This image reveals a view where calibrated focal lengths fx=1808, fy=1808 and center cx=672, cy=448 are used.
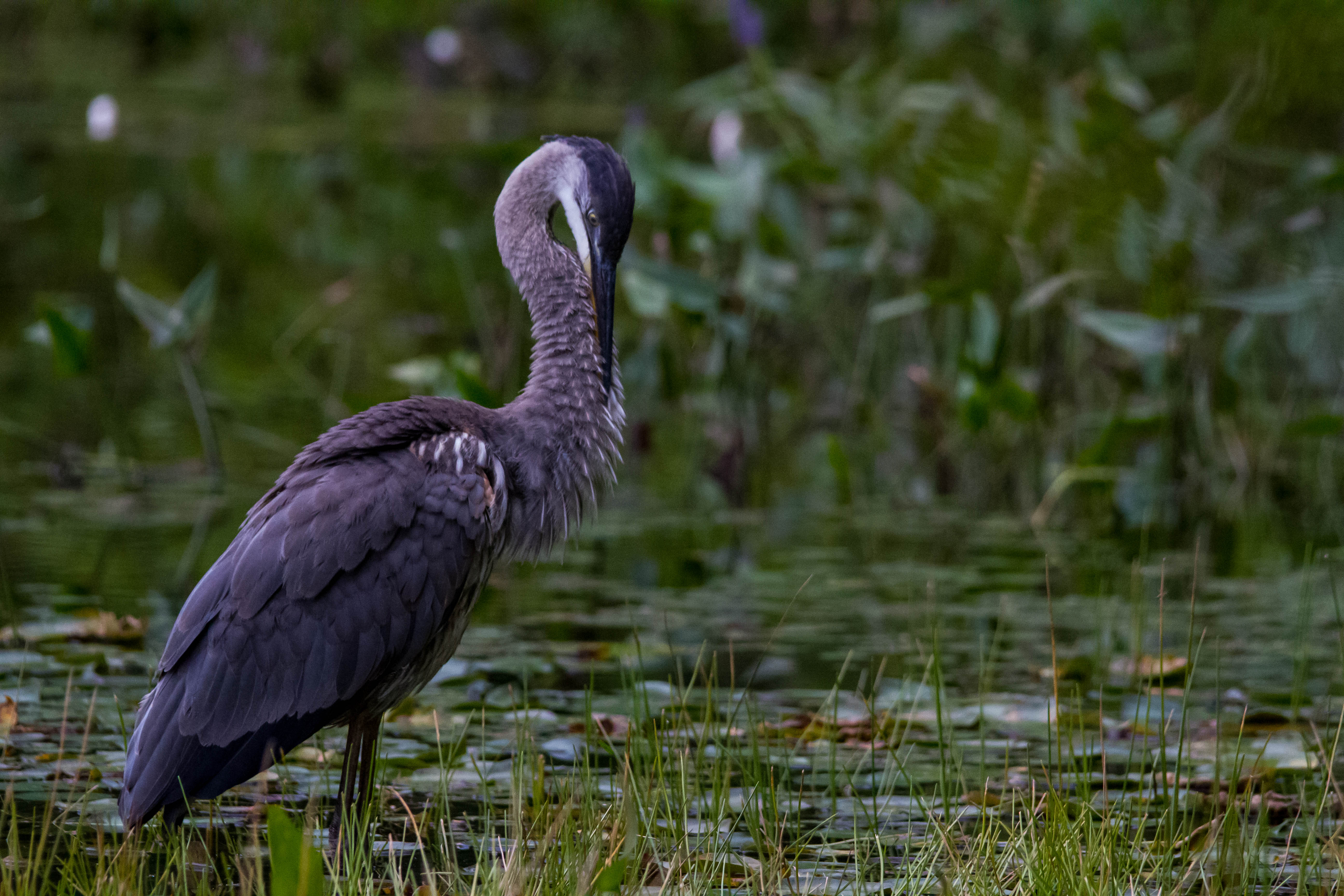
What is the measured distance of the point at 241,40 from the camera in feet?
80.3

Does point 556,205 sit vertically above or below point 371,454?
above

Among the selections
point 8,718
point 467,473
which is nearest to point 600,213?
point 467,473

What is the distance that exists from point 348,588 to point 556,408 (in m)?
0.72

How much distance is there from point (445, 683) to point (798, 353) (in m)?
4.90

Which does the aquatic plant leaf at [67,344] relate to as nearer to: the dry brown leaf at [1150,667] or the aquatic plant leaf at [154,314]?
the aquatic plant leaf at [154,314]

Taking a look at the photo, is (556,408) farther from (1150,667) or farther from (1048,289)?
(1048,289)

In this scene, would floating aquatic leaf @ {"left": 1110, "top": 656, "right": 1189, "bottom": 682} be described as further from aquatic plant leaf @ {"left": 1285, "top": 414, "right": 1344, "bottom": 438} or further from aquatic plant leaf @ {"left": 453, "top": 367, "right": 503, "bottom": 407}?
aquatic plant leaf @ {"left": 453, "top": 367, "right": 503, "bottom": 407}

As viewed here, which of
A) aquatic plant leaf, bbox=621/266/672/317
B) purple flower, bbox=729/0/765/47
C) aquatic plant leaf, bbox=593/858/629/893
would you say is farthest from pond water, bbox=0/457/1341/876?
purple flower, bbox=729/0/765/47

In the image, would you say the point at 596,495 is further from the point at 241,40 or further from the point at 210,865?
the point at 241,40

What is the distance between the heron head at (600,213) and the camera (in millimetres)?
4328

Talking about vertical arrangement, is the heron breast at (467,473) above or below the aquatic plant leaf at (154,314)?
below

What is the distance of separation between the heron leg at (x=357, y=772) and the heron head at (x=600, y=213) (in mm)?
1011

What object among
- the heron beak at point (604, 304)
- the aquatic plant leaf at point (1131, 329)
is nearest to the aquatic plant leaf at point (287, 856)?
the heron beak at point (604, 304)

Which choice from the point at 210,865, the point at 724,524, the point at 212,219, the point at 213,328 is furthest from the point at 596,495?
the point at 212,219
